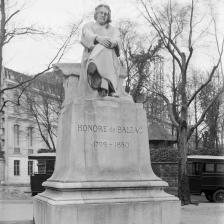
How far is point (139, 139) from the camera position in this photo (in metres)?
9.32

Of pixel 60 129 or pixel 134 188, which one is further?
pixel 60 129

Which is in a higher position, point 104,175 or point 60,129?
point 60,129

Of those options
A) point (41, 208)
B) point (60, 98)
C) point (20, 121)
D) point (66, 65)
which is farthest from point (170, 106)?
point (20, 121)

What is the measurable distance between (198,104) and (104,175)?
27.2 meters

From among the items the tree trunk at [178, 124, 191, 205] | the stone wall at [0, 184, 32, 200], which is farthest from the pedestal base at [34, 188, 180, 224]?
the stone wall at [0, 184, 32, 200]

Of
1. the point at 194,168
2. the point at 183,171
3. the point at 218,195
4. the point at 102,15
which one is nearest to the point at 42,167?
the point at 194,168

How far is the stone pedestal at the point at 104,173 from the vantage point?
8.26 meters

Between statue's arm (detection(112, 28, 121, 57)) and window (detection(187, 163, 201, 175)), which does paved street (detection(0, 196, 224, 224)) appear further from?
window (detection(187, 163, 201, 175))

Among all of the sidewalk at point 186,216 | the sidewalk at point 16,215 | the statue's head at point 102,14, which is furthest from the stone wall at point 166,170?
the statue's head at point 102,14

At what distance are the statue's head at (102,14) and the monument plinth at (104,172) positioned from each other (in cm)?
177

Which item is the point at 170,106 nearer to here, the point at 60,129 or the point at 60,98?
the point at 60,129

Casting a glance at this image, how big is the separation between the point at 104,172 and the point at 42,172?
1619 centimetres

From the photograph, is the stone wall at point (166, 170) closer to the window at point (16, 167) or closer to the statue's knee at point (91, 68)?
the statue's knee at point (91, 68)

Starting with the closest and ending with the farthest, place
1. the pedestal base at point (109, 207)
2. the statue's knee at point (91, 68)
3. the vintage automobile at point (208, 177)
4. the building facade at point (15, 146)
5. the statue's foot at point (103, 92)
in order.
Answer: the pedestal base at point (109, 207), the statue's knee at point (91, 68), the statue's foot at point (103, 92), the vintage automobile at point (208, 177), the building facade at point (15, 146)
